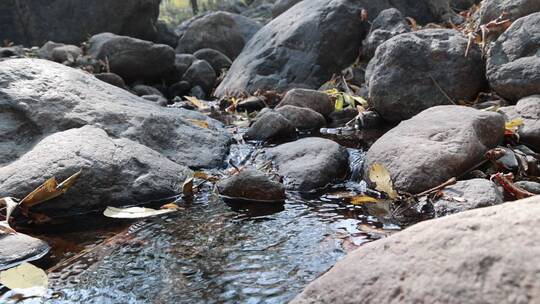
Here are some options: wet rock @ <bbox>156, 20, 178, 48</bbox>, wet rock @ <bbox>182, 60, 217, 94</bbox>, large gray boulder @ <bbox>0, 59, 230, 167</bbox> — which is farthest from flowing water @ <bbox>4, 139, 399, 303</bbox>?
wet rock @ <bbox>156, 20, 178, 48</bbox>

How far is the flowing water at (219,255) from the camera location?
2.62 meters

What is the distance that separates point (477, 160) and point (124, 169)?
284cm

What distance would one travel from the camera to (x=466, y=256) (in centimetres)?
160

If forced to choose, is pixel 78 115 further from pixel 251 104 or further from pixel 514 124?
pixel 514 124

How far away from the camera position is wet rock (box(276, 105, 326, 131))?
6305 millimetres

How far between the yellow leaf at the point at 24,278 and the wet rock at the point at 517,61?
4.38 m

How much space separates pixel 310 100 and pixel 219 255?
409 cm

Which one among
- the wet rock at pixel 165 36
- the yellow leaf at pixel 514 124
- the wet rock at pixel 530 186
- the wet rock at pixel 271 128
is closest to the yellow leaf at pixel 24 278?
the wet rock at pixel 530 186

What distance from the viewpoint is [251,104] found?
806cm

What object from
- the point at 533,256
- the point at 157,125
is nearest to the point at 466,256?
the point at 533,256

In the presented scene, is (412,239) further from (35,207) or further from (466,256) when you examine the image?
(35,207)

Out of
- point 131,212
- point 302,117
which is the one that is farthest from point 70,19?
point 131,212

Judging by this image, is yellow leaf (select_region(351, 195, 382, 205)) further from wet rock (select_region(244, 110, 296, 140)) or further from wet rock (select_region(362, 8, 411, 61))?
wet rock (select_region(362, 8, 411, 61))

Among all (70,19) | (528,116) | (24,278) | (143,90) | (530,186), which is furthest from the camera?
(70,19)
